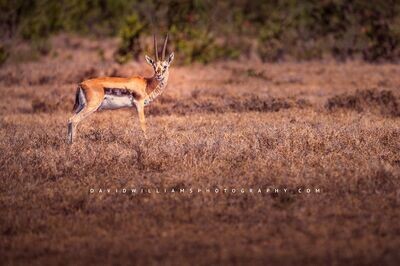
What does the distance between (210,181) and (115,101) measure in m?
3.54

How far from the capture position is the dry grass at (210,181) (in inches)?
252

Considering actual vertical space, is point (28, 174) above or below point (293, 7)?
below

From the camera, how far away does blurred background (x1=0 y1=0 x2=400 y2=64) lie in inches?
1009

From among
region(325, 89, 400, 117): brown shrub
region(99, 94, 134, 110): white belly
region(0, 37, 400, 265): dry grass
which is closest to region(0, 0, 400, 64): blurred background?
region(325, 89, 400, 117): brown shrub

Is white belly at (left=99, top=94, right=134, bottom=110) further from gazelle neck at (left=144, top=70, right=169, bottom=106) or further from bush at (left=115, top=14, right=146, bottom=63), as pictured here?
bush at (left=115, top=14, right=146, bottom=63)

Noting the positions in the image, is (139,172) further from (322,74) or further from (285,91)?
(322,74)

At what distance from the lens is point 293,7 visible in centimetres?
2947

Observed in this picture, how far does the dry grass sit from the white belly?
0.48m

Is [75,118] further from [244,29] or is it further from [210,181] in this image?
[244,29]

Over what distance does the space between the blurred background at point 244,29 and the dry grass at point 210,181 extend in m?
10.3

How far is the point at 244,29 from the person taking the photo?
30.9 metres

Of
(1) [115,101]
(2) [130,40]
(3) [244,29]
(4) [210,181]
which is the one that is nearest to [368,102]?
(1) [115,101]

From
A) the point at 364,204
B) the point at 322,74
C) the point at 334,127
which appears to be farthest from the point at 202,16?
the point at 364,204

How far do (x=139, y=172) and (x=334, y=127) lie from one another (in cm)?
416
